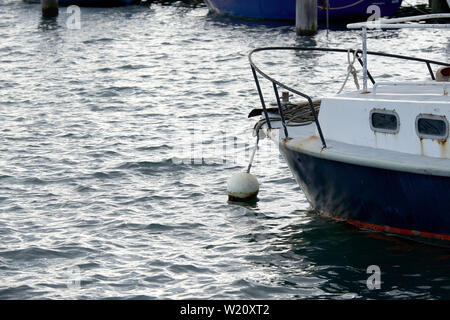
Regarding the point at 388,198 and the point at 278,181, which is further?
the point at 278,181

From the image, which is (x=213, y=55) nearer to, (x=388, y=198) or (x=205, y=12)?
(x=205, y=12)

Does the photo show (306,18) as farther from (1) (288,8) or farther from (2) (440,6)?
(2) (440,6)

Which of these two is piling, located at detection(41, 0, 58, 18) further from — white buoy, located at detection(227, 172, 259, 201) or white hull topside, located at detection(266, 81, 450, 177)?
white hull topside, located at detection(266, 81, 450, 177)

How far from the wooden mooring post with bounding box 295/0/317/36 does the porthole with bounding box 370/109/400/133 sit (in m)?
17.4

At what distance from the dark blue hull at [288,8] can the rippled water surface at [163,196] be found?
18.6ft

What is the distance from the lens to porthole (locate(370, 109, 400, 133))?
398 inches

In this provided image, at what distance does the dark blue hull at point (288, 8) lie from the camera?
30.7 meters

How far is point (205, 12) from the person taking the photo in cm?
3609

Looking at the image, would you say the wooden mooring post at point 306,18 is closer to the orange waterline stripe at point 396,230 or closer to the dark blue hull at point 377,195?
the dark blue hull at point 377,195

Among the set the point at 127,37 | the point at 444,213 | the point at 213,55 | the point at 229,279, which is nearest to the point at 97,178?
the point at 229,279

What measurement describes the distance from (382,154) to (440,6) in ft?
72.9

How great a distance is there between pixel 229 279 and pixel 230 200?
2.77 metres

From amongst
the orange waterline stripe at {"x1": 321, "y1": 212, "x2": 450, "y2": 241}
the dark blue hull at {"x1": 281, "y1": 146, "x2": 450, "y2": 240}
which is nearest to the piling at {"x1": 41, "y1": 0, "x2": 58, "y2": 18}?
the dark blue hull at {"x1": 281, "y1": 146, "x2": 450, "y2": 240}

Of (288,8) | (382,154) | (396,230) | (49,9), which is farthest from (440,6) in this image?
(382,154)
